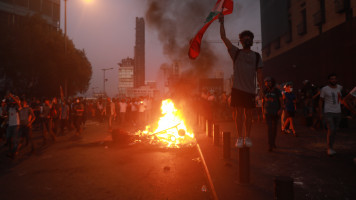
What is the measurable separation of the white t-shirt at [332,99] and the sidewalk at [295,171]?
1134mm

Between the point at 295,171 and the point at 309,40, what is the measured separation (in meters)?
20.2

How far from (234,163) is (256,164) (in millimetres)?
472

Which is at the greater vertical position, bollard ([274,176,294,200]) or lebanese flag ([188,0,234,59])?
lebanese flag ([188,0,234,59])

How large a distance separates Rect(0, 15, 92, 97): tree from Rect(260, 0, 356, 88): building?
70.4 ft

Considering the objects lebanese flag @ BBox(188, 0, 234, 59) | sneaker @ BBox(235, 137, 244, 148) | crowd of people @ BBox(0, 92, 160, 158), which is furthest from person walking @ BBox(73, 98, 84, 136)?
sneaker @ BBox(235, 137, 244, 148)

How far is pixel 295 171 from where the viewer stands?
4707 millimetres

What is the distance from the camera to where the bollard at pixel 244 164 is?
12.7ft

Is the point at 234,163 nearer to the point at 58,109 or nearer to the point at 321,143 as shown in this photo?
the point at 321,143

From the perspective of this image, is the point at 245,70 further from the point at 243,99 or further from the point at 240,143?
the point at 240,143

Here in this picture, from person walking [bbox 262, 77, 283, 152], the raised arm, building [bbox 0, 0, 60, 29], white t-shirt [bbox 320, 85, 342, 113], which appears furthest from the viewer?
building [bbox 0, 0, 60, 29]

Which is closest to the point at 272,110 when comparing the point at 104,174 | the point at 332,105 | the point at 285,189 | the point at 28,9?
the point at 332,105

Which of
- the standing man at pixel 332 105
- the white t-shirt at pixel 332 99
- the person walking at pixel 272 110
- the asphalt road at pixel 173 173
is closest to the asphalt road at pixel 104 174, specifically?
the asphalt road at pixel 173 173

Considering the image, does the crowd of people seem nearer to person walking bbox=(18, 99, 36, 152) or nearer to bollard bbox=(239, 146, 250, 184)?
person walking bbox=(18, 99, 36, 152)

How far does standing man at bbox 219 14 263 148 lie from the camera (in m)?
4.00
